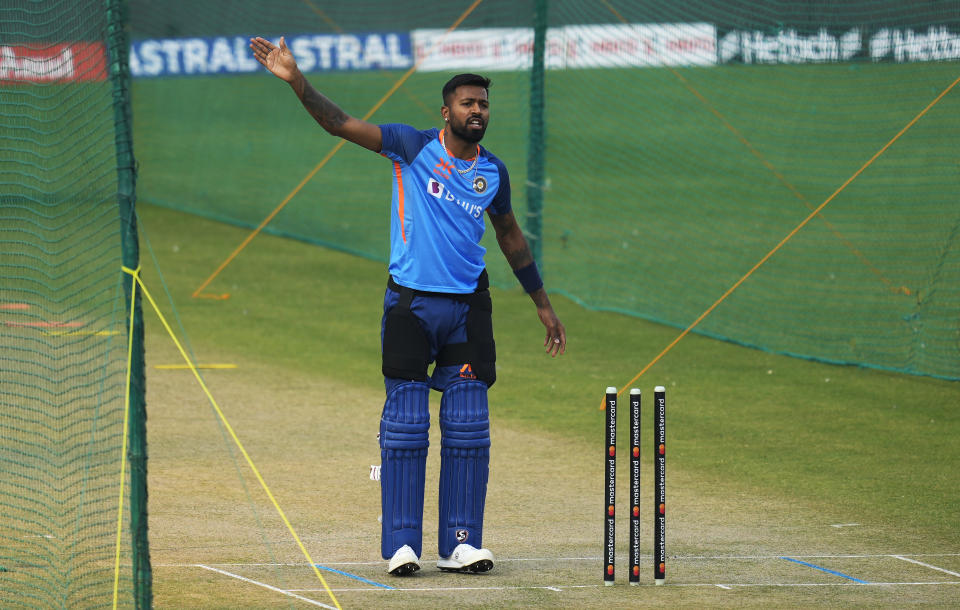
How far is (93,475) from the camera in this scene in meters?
8.22

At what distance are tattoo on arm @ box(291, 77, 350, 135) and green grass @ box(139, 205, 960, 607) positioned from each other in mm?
2032

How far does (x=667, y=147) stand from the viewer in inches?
870

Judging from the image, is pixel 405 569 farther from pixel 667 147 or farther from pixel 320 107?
pixel 667 147

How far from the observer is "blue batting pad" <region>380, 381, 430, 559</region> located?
21.1ft

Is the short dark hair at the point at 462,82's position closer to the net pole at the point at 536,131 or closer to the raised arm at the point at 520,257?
the raised arm at the point at 520,257

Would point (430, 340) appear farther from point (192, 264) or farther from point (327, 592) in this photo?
point (192, 264)

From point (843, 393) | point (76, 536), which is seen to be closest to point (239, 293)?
point (843, 393)

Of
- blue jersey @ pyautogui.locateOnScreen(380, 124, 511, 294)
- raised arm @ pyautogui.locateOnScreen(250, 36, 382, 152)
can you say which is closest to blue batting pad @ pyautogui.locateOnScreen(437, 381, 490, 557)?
blue jersey @ pyautogui.locateOnScreen(380, 124, 511, 294)

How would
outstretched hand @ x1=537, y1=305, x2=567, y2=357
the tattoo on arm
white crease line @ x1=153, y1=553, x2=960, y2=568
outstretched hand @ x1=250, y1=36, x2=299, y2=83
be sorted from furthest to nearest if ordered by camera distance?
1. outstretched hand @ x1=537, y1=305, x2=567, y2=357
2. white crease line @ x1=153, y1=553, x2=960, y2=568
3. the tattoo on arm
4. outstretched hand @ x1=250, y1=36, x2=299, y2=83

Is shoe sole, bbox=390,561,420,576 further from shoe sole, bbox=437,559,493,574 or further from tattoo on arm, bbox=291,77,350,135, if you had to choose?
tattoo on arm, bbox=291,77,350,135

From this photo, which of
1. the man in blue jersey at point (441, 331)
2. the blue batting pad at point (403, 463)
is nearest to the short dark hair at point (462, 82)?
the man in blue jersey at point (441, 331)

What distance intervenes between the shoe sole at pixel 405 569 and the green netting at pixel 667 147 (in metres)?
6.78

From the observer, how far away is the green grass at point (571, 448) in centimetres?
688

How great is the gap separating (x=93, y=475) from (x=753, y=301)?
26.6 ft
